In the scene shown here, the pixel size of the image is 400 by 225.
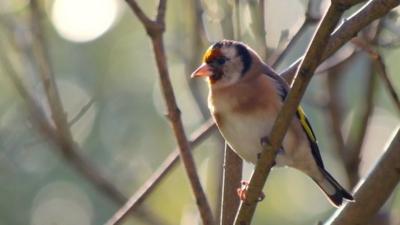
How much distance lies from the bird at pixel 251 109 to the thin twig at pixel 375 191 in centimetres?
22

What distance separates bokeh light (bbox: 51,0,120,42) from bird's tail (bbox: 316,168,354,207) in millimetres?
2818

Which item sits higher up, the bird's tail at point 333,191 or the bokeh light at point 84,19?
the bird's tail at point 333,191

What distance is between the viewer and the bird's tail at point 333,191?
2.97 m

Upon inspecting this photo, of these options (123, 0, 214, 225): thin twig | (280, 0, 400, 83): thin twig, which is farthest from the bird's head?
(123, 0, 214, 225): thin twig

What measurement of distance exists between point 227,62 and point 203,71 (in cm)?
18

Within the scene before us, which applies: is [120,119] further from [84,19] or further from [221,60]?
[221,60]

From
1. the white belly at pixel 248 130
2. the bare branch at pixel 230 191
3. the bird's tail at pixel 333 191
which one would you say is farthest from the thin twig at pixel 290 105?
the white belly at pixel 248 130

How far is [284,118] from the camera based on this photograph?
2238mm

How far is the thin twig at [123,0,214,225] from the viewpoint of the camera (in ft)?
7.46

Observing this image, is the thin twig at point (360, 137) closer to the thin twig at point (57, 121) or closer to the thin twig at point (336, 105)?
the thin twig at point (336, 105)

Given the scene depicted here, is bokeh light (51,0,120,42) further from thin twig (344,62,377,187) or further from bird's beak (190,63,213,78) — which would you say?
thin twig (344,62,377,187)

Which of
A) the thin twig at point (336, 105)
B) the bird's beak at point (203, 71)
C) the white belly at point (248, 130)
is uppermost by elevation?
the bird's beak at point (203, 71)

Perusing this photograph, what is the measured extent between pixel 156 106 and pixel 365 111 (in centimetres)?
295

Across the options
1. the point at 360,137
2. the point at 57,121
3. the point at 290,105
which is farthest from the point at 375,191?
the point at 57,121
